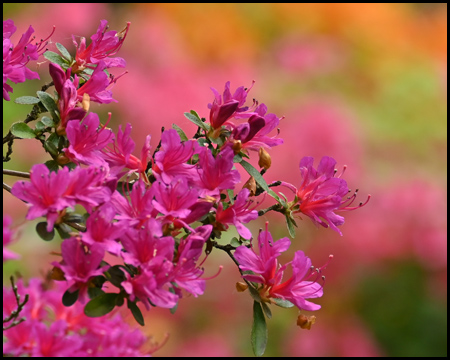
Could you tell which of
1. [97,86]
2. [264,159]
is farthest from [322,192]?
[97,86]

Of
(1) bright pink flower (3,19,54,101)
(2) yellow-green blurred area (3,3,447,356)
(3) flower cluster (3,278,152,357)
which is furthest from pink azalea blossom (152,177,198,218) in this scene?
(2) yellow-green blurred area (3,3,447,356)

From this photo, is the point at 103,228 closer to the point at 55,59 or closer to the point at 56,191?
the point at 56,191

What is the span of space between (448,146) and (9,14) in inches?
115

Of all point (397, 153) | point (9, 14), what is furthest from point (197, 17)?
point (397, 153)

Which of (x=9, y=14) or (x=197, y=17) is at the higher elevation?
(x=197, y=17)

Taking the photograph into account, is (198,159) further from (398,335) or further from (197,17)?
(197,17)

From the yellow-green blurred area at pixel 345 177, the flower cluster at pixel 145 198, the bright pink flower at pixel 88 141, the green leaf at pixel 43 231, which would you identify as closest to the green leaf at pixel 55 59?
the flower cluster at pixel 145 198

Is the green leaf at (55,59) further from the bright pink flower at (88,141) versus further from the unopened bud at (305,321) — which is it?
the unopened bud at (305,321)

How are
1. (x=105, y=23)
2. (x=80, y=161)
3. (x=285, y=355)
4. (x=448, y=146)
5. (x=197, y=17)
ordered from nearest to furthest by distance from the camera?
(x=80, y=161) < (x=105, y=23) < (x=285, y=355) < (x=448, y=146) < (x=197, y=17)

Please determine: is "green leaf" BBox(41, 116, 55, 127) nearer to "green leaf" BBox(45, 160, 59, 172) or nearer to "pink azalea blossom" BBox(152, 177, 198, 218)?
"green leaf" BBox(45, 160, 59, 172)

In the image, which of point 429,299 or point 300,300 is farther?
point 429,299

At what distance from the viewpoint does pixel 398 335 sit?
2.66m

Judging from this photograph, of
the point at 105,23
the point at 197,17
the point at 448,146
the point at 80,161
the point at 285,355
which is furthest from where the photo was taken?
the point at 197,17

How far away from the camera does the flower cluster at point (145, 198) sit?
64cm
